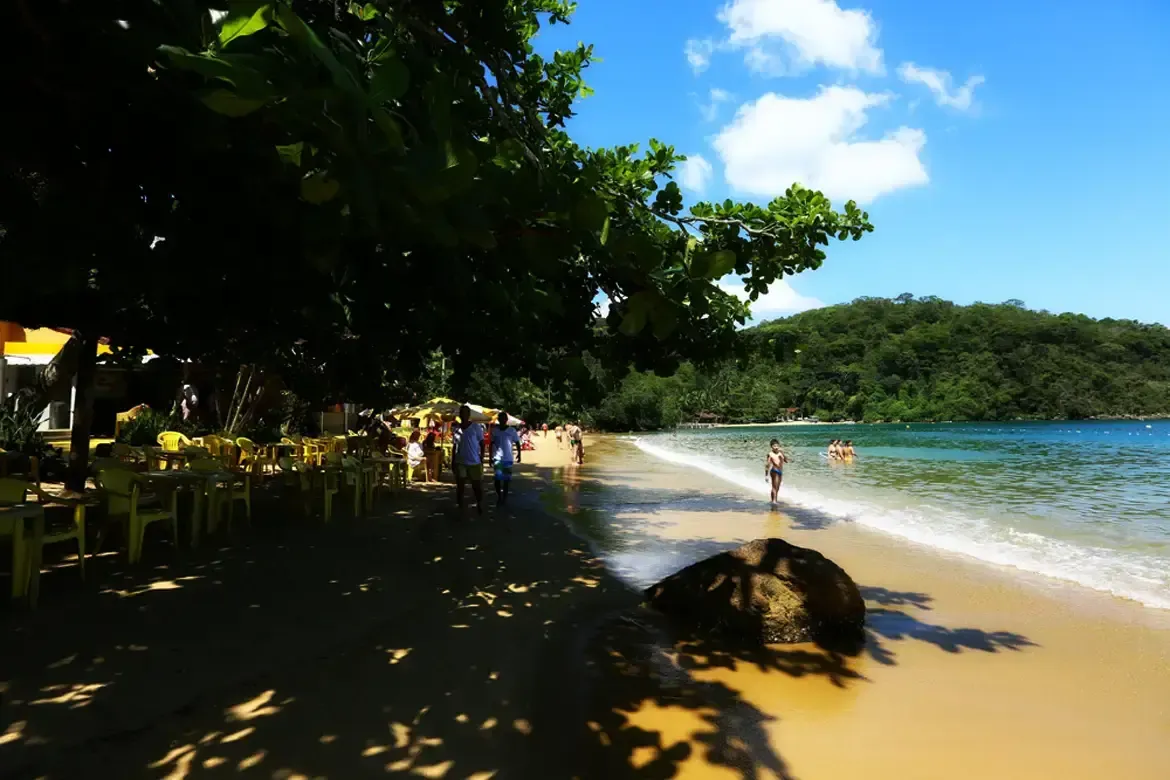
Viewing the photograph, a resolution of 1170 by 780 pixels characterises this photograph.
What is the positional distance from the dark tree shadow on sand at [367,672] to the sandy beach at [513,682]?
0.02 meters

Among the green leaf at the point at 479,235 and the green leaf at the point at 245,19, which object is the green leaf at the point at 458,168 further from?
the green leaf at the point at 245,19

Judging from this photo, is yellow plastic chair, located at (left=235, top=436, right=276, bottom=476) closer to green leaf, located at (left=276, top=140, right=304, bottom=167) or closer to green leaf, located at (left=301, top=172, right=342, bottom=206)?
green leaf, located at (left=276, top=140, right=304, bottom=167)

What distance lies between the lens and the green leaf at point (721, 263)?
2.10 meters

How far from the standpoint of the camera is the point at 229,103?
1331 mm

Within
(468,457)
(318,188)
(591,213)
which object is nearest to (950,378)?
(468,457)

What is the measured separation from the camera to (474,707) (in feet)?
12.0

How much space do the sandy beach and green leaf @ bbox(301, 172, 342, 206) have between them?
8.27 ft

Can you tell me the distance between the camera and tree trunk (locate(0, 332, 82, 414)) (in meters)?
11.0

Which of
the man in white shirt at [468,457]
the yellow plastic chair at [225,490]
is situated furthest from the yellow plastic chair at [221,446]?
the man in white shirt at [468,457]

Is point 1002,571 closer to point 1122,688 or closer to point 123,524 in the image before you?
point 1122,688

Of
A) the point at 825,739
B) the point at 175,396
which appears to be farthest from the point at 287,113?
the point at 175,396

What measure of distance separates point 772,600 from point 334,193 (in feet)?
14.6

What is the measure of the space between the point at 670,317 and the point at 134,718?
10.4 feet

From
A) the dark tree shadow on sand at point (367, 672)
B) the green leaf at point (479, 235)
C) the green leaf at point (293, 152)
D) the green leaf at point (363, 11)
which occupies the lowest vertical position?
the dark tree shadow on sand at point (367, 672)
